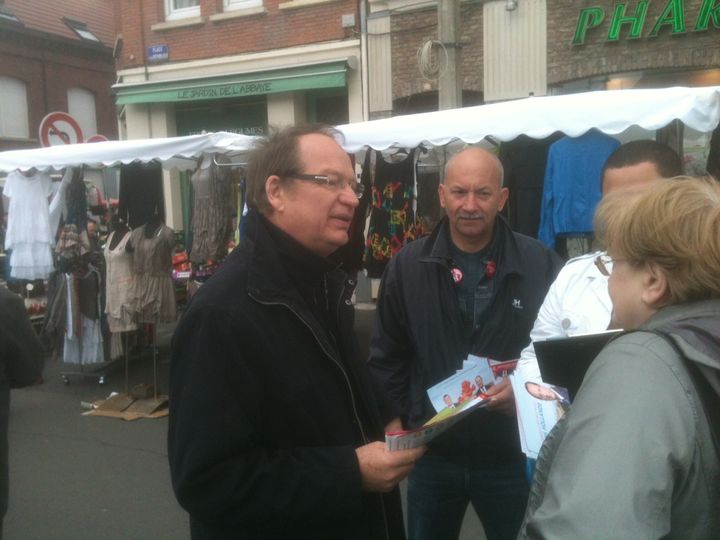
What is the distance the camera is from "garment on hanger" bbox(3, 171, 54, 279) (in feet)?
21.9

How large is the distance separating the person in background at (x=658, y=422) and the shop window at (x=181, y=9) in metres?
13.1

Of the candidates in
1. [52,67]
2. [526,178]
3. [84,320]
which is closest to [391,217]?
[526,178]

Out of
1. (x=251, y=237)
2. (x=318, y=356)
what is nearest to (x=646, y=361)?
(x=318, y=356)

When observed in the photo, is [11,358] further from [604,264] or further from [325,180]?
[604,264]

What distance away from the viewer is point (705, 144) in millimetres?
5125

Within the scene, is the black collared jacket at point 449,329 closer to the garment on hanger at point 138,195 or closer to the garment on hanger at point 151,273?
the garment on hanger at point 151,273

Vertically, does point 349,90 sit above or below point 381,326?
above

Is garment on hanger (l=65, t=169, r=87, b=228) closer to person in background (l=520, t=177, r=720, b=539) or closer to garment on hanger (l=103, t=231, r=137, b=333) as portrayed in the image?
garment on hanger (l=103, t=231, r=137, b=333)

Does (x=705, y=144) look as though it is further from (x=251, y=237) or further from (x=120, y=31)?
(x=120, y=31)

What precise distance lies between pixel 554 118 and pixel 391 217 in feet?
6.07

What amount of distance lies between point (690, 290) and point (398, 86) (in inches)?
398

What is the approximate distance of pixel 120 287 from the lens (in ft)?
20.6

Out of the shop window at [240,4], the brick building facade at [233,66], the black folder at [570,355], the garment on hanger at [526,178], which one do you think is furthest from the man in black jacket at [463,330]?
the shop window at [240,4]

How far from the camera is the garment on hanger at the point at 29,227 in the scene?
667 centimetres
